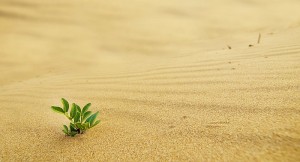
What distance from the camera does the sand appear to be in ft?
3.59

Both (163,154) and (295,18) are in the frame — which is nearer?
(163,154)

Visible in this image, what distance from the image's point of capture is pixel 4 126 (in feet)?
5.33

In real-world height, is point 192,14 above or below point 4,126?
above

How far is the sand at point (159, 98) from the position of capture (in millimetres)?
1095

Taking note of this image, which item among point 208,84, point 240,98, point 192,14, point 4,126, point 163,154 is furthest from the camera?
point 192,14

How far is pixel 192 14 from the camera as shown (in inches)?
206

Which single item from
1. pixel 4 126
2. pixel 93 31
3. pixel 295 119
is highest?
pixel 93 31

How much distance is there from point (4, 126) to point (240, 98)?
46.0 inches

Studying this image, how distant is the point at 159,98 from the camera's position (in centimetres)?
171

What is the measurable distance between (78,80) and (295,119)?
2.00 meters

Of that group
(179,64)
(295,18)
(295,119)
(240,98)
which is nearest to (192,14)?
(295,18)

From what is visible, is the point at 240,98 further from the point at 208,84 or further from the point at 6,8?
the point at 6,8

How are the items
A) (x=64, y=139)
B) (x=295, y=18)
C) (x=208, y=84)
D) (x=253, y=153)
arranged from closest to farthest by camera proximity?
(x=253, y=153) → (x=64, y=139) → (x=208, y=84) → (x=295, y=18)

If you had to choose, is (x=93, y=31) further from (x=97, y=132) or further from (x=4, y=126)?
(x=97, y=132)
